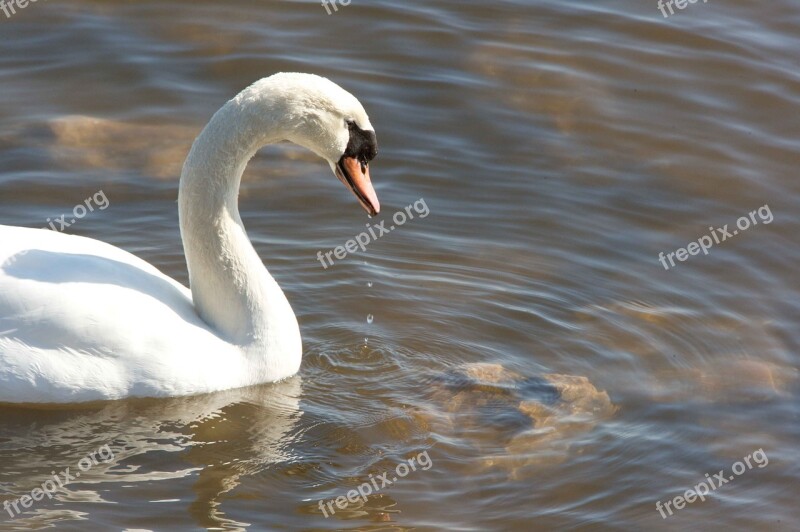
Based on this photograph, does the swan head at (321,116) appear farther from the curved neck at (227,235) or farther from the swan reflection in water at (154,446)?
the swan reflection in water at (154,446)

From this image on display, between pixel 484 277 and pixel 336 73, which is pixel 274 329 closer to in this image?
pixel 484 277

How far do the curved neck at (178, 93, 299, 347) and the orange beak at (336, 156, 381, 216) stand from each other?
0.41 m

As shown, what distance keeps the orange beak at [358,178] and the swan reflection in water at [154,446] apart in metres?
1.15

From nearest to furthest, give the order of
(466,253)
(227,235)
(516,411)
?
(227,235) < (516,411) < (466,253)

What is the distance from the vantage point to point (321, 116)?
7.05 meters

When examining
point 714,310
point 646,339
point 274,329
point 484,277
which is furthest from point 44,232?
point 714,310

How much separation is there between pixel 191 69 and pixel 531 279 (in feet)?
12.5

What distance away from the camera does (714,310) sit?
28.2 ft

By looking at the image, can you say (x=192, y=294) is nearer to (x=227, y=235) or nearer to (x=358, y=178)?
(x=227, y=235)

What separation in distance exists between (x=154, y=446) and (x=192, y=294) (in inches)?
38.0

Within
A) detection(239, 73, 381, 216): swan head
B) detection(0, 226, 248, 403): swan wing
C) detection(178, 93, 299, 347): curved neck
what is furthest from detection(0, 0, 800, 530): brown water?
detection(239, 73, 381, 216): swan head

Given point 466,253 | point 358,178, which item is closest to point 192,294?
point 358,178

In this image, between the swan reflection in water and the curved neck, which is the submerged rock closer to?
the swan reflection in water

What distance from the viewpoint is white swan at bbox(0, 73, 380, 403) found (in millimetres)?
6859
